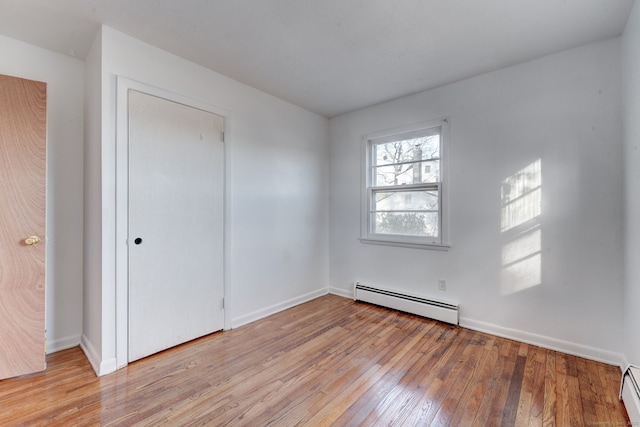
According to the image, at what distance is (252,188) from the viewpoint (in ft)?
10.1

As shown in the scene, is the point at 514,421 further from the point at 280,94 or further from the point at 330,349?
the point at 280,94

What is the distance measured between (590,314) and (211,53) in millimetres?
3822

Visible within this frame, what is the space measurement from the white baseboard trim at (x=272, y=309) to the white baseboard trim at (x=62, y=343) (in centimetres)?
132

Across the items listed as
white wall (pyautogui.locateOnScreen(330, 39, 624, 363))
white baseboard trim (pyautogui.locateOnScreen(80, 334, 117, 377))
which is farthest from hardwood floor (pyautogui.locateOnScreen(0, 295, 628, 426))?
white wall (pyautogui.locateOnScreen(330, 39, 624, 363))

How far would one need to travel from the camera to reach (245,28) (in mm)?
2094

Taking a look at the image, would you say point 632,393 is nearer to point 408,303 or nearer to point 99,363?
point 408,303

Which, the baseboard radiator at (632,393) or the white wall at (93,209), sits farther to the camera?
the white wall at (93,209)

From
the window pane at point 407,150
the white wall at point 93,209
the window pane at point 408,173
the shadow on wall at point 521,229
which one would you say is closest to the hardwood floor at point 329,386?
the white wall at point 93,209

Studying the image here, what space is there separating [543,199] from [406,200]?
4.31 feet

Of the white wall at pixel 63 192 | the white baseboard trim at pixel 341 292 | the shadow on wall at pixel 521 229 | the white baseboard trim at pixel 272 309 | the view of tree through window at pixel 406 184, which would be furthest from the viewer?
the white baseboard trim at pixel 341 292

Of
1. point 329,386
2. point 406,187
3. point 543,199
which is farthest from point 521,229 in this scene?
point 329,386

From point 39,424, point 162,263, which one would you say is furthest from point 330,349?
point 39,424

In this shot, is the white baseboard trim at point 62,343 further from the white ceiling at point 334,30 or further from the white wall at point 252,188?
the white ceiling at point 334,30

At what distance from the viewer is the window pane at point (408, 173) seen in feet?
10.5
